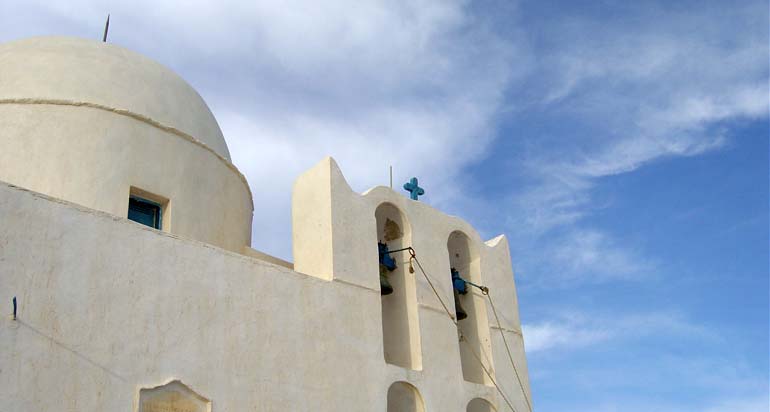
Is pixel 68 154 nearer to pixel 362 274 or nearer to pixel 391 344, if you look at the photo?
pixel 362 274

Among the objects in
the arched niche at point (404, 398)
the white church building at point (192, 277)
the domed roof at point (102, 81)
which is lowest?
the arched niche at point (404, 398)

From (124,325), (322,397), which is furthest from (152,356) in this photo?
(322,397)

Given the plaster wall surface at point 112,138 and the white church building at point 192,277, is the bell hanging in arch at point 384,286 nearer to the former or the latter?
the white church building at point 192,277

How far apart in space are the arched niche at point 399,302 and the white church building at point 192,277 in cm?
2

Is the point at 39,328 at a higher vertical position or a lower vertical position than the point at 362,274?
lower

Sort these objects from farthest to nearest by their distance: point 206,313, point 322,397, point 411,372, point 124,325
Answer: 1. point 411,372
2. point 322,397
3. point 206,313
4. point 124,325

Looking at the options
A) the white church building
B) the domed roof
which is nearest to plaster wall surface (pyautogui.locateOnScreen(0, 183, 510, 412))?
the white church building

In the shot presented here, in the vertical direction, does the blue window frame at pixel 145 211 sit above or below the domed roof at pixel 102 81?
below

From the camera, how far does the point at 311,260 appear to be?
9078 mm

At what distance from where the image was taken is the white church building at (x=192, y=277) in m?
6.55

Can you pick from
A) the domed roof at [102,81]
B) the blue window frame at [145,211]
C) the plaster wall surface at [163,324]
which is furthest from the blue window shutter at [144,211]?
the plaster wall surface at [163,324]

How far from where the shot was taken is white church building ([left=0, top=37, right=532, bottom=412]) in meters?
6.55

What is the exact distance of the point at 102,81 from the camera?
32.6 feet

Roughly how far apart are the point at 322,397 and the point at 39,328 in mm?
2744
